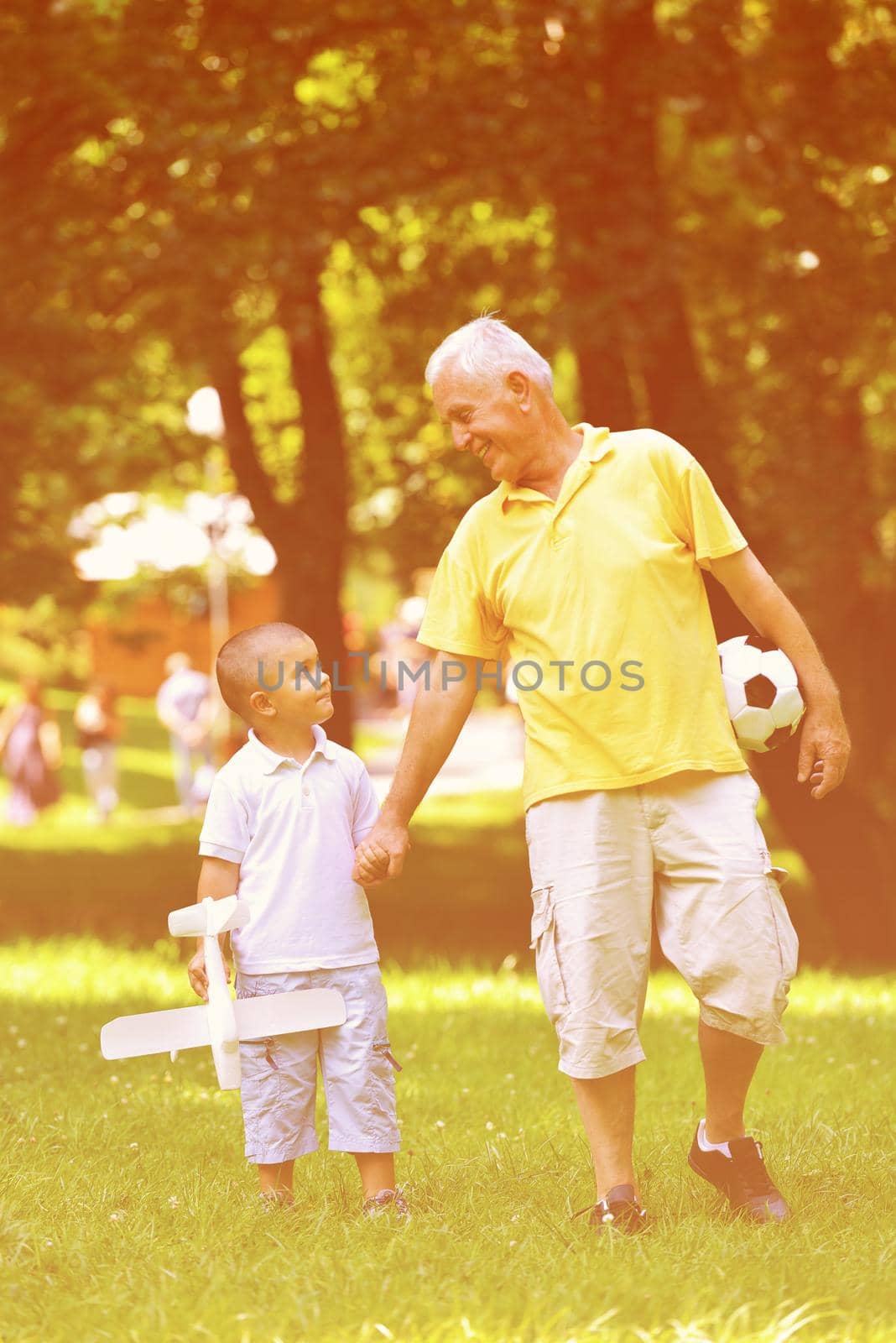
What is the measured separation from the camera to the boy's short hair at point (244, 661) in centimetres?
452

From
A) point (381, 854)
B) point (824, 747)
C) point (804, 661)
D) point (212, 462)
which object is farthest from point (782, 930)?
point (212, 462)

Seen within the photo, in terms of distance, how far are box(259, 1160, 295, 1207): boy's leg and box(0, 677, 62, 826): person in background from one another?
1764 centimetres

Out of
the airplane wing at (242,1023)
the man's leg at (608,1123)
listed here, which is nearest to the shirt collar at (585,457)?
the airplane wing at (242,1023)

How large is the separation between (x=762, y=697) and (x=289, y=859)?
49.6 inches

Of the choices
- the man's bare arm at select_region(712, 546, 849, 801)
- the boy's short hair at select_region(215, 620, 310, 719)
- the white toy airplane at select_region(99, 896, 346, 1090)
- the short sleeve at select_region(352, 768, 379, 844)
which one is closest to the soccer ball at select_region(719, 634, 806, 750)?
the man's bare arm at select_region(712, 546, 849, 801)

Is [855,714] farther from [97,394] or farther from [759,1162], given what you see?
[759,1162]

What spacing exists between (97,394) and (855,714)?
6106 millimetres

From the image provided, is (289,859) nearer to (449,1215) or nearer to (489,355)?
(449,1215)

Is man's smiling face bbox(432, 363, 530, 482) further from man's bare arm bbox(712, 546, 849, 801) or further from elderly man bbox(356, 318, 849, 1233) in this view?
man's bare arm bbox(712, 546, 849, 801)

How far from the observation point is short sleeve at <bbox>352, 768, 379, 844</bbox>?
459 cm

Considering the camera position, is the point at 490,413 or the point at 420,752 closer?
the point at 490,413

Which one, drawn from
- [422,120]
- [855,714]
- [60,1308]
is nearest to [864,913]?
[855,714]

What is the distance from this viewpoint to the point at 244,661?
14.8 ft

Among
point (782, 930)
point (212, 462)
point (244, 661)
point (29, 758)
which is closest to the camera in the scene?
point (782, 930)
